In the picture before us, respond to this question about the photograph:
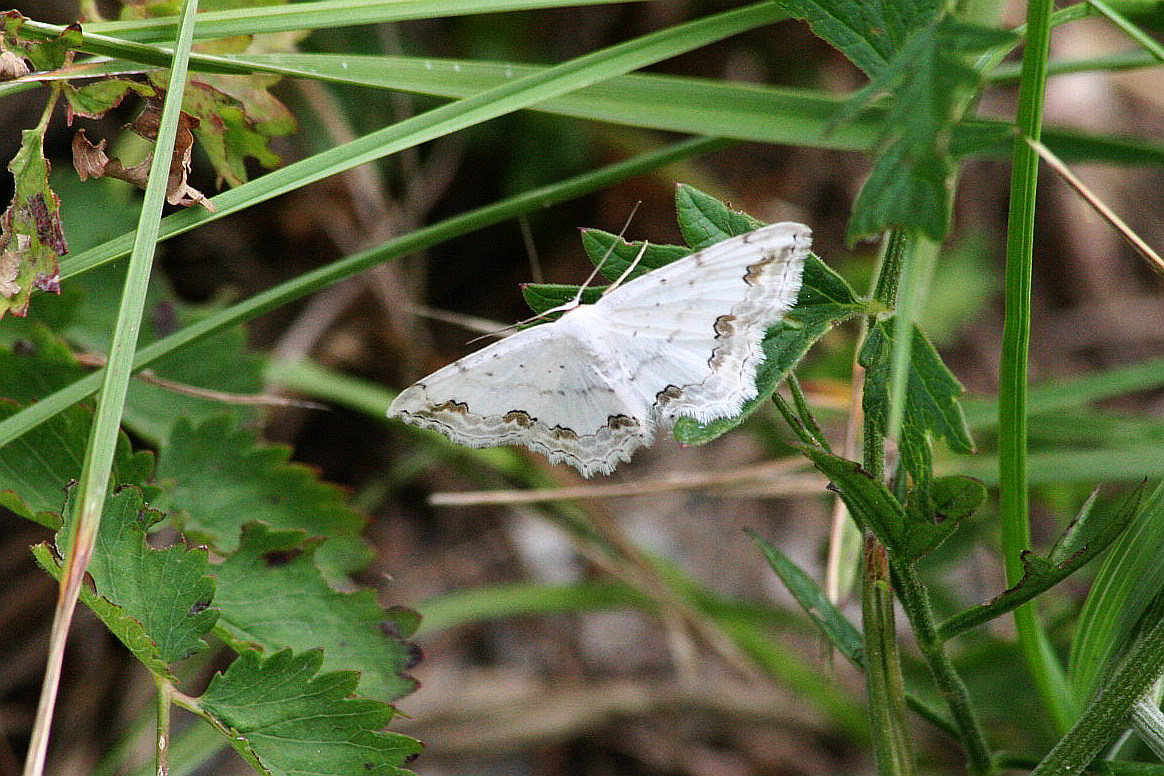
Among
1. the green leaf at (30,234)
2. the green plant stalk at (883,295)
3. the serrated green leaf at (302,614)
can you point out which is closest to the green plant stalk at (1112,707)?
the green plant stalk at (883,295)

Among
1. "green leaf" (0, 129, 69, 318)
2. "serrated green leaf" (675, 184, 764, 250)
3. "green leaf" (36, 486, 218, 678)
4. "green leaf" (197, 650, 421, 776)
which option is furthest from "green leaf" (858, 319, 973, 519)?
"green leaf" (0, 129, 69, 318)

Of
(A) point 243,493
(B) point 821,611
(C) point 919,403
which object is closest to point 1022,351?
(C) point 919,403

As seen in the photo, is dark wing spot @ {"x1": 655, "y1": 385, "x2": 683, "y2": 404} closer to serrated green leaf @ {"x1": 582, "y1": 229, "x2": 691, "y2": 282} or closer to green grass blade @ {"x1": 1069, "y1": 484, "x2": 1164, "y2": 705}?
serrated green leaf @ {"x1": 582, "y1": 229, "x2": 691, "y2": 282}

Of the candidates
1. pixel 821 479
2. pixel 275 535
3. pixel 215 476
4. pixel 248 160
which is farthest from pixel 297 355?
pixel 821 479

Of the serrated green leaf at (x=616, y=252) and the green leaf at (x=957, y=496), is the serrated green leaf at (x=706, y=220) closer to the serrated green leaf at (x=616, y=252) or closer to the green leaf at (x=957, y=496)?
the serrated green leaf at (x=616, y=252)

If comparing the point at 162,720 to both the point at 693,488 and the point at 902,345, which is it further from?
the point at 693,488

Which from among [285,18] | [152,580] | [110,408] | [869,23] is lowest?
[152,580]

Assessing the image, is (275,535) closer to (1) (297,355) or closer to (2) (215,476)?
(2) (215,476)
